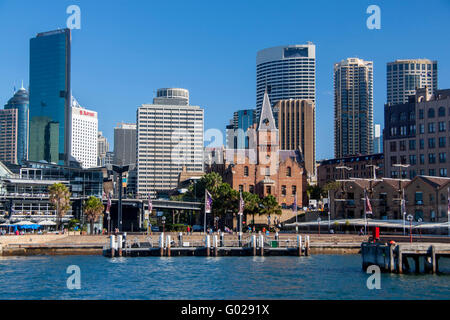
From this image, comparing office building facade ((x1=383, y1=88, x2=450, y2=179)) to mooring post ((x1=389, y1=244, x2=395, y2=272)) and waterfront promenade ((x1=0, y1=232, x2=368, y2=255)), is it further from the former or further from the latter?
mooring post ((x1=389, y1=244, x2=395, y2=272))

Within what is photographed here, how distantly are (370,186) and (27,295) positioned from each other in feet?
272

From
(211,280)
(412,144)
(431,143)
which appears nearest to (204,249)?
(211,280)

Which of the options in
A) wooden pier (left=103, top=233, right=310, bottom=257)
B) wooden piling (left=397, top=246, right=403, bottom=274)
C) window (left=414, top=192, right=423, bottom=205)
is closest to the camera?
wooden piling (left=397, top=246, right=403, bottom=274)

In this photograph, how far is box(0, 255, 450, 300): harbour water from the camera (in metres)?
56.0

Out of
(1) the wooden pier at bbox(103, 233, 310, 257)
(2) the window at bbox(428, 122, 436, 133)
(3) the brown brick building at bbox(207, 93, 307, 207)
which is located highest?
(2) the window at bbox(428, 122, 436, 133)

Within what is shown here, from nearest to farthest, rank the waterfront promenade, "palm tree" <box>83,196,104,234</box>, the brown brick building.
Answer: the waterfront promenade → "palm tree" <box>83,196,104,234</box> → the brown brick building

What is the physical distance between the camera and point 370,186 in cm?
12456

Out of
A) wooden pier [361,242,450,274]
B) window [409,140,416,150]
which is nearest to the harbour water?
wooden pier [361,242,450,274]

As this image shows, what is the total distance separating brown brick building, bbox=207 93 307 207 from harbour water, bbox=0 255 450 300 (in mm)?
77350

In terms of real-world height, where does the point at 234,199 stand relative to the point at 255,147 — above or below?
below

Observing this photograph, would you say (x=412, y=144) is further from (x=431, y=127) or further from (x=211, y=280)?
(x=211, y=280)
